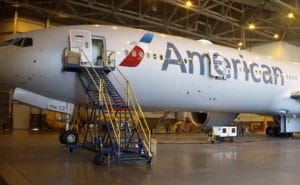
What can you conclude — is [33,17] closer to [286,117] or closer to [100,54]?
[100,54]

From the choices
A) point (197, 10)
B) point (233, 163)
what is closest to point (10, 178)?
point (233, 163)

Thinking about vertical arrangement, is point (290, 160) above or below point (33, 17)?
below

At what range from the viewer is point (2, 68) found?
10.1 meters

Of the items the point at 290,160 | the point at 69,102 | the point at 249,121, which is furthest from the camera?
the point at 249,121

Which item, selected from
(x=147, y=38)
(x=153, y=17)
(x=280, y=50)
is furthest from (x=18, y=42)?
(x=280, y=50)

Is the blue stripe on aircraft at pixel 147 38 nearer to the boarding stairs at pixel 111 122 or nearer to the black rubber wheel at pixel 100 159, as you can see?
the boarding stairs at pixel 111 122

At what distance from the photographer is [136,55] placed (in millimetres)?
11445

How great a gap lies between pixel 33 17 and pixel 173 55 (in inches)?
721

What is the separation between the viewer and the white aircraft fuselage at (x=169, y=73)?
10.2 m

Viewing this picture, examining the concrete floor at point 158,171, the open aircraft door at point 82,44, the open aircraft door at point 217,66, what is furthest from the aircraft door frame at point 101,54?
the open aircraft door at point 217,66

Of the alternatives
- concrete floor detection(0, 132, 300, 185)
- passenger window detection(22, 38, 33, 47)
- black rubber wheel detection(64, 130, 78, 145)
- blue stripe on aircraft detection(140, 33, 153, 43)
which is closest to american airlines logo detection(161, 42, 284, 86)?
blue stripe on aircraft detection(140, 33, 153, 43)

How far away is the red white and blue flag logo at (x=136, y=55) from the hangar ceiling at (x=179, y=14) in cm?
1116

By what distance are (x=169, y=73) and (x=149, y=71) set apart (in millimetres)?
864

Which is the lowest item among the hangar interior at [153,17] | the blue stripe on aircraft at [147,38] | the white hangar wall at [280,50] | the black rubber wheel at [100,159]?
the black rubber wheel at [100,159]
